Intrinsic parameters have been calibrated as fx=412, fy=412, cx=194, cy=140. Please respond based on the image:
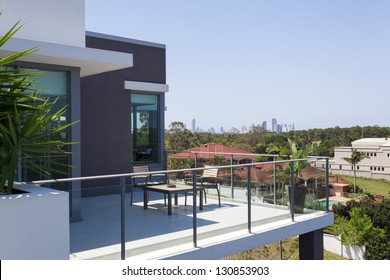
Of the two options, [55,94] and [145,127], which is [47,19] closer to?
[55,94]

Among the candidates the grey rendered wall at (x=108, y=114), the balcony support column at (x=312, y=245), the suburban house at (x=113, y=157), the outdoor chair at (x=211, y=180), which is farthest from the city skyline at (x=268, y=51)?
the balcony support column at (x=312, y=245)

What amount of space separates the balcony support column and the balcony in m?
0.02

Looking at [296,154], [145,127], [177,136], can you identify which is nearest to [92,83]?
[145,127]

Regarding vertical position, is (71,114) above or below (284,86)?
below

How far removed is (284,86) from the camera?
3644 inches

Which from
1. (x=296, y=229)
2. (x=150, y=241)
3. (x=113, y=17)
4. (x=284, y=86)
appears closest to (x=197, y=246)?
(x=150, y=241)

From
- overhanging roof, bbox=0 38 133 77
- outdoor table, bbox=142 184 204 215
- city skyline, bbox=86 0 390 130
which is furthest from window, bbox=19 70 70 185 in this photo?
city skyline, bbox=86 0 390 130

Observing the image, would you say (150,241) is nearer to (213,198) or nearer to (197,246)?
(197,246)

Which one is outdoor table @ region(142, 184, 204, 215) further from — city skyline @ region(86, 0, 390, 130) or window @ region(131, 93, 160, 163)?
window @ region(131, 93, 160, 163)

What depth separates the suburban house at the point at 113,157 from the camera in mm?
5027

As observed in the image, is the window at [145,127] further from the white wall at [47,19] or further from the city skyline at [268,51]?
the white wall at [47,19]

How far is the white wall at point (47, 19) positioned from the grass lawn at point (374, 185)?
2288 inches

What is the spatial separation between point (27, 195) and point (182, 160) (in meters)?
7.13

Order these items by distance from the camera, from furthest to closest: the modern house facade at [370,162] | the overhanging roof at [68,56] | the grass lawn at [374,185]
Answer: the modern house facade at [370,162], the grass lawn at [374,185], the overhanging roof at [68,56]
